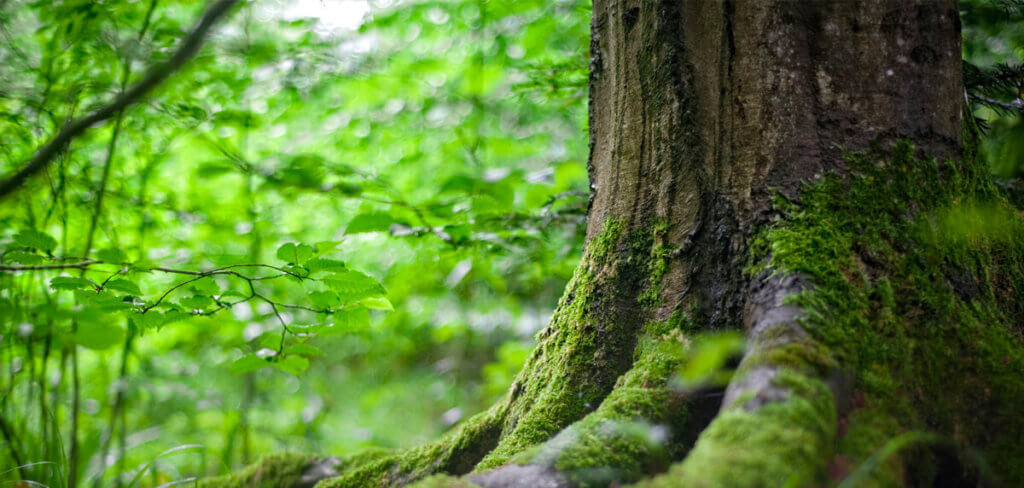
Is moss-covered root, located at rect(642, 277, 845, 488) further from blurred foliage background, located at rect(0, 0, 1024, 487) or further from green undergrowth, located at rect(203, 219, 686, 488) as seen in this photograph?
blurred foliage background, located at rect(0, 0, 1024, 487)

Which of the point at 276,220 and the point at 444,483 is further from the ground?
the point at 276,220

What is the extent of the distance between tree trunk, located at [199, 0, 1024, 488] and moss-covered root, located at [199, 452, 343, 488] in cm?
69

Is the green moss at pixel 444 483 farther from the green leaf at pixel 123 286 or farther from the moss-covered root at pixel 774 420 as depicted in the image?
the green leaf at pixel 123 286

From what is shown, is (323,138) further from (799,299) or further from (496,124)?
(799,299)

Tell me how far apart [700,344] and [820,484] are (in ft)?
1.58

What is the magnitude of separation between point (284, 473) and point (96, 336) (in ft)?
4.21

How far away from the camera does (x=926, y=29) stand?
139 cm

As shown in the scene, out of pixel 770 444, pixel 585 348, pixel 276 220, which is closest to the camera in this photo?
pixel 770 444

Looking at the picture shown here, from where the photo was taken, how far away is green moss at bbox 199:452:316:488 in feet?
7.06

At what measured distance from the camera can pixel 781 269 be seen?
1.19 meters

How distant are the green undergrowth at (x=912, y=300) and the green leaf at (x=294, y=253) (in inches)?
47.7

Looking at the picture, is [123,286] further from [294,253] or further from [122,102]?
[122,102]

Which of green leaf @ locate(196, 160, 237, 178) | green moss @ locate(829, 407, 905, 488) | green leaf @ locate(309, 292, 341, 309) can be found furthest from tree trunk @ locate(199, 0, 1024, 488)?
green leaf @ locate(196, 160, 237, 178)

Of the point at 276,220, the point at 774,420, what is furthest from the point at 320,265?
the point at 276,220
